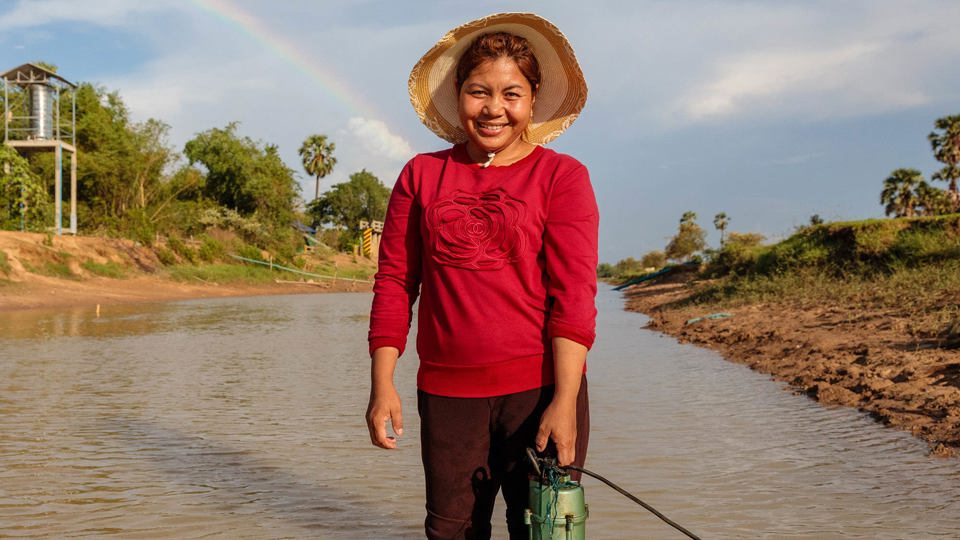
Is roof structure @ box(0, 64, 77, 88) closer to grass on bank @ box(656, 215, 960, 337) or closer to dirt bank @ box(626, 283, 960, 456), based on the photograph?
grass on bank @ box(656, 215, 960, 337)

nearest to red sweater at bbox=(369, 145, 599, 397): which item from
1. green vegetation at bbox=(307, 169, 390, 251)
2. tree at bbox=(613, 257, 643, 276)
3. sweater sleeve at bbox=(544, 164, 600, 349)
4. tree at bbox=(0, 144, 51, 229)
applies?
sweater sleeve at bbox=(544, 164, 600, 349)

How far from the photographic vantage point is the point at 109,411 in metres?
Result: 6.79

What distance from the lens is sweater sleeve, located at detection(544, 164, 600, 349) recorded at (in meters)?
2.00

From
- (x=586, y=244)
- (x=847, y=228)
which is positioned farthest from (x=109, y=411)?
(x=847, y=228)

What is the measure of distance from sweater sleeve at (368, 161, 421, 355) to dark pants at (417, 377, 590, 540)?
0.77ft

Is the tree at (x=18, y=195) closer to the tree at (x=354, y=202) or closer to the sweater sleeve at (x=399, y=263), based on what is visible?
the sweater sleeve at (x=399, y=263)

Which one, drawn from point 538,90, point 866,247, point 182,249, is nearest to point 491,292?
point 538,90

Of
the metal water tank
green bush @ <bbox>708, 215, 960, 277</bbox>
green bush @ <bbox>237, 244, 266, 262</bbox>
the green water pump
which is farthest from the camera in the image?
green bush @ <bbox>237, 244, 266, 262</bbox>

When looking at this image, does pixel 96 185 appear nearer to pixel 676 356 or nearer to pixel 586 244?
pixel 676 356

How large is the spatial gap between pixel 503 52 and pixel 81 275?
96.1 feet

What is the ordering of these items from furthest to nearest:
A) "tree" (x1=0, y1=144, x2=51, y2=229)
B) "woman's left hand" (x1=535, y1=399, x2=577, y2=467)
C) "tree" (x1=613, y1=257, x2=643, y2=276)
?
"tree" (x1=613, y1=257, x2=643, y2=276) → "tree" (x1=0, y1=144, x2=51, y2=229) → "woman's left hand" (x1=535, y1=399, x2=577, y2=467)

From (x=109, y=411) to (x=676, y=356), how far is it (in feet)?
24.6

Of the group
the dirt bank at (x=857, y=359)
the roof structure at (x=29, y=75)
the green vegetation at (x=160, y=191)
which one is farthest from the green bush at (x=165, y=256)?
the dirt bank at (x=857, y=359)

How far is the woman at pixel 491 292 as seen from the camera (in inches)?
80.0
